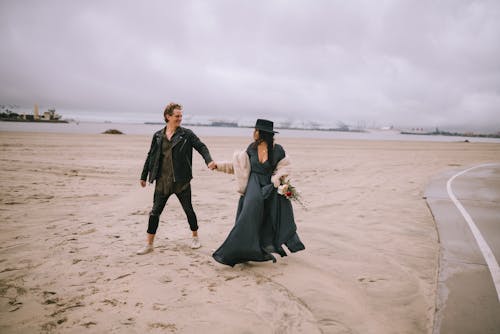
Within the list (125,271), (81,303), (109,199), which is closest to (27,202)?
(109,199)

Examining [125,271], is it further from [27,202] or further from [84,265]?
[27,202]

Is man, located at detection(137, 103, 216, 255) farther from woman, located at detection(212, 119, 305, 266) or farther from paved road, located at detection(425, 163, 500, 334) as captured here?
paved road, located at detection(425, 163, 500, 334)

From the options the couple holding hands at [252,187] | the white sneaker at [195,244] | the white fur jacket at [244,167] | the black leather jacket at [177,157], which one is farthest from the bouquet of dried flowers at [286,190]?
the white sneaker at [195,244]

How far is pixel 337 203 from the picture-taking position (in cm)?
881

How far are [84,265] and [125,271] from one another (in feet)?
2.30

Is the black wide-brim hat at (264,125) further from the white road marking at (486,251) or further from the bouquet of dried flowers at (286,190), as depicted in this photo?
the white road marking at (486,251)

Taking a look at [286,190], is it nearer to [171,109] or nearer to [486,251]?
[171,109]

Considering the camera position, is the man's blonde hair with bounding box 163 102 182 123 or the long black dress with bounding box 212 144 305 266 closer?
the long black dress with bounding box 212 144 305 266

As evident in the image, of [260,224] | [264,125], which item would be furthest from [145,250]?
[264,125]

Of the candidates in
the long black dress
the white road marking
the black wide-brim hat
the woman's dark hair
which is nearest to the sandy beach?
the long black dress

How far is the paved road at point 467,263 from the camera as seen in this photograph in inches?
124

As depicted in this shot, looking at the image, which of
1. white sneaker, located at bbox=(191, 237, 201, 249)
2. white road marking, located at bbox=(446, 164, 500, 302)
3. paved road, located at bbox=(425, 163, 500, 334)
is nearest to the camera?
paved road, located at bbox=(425, 163, 500, 334)

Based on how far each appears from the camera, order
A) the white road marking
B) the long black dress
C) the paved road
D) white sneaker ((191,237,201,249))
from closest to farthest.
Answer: the paved road
the white road marking
the long black dress
white sneaker ((191,237,201,249))

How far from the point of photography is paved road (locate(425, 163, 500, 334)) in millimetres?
3162
